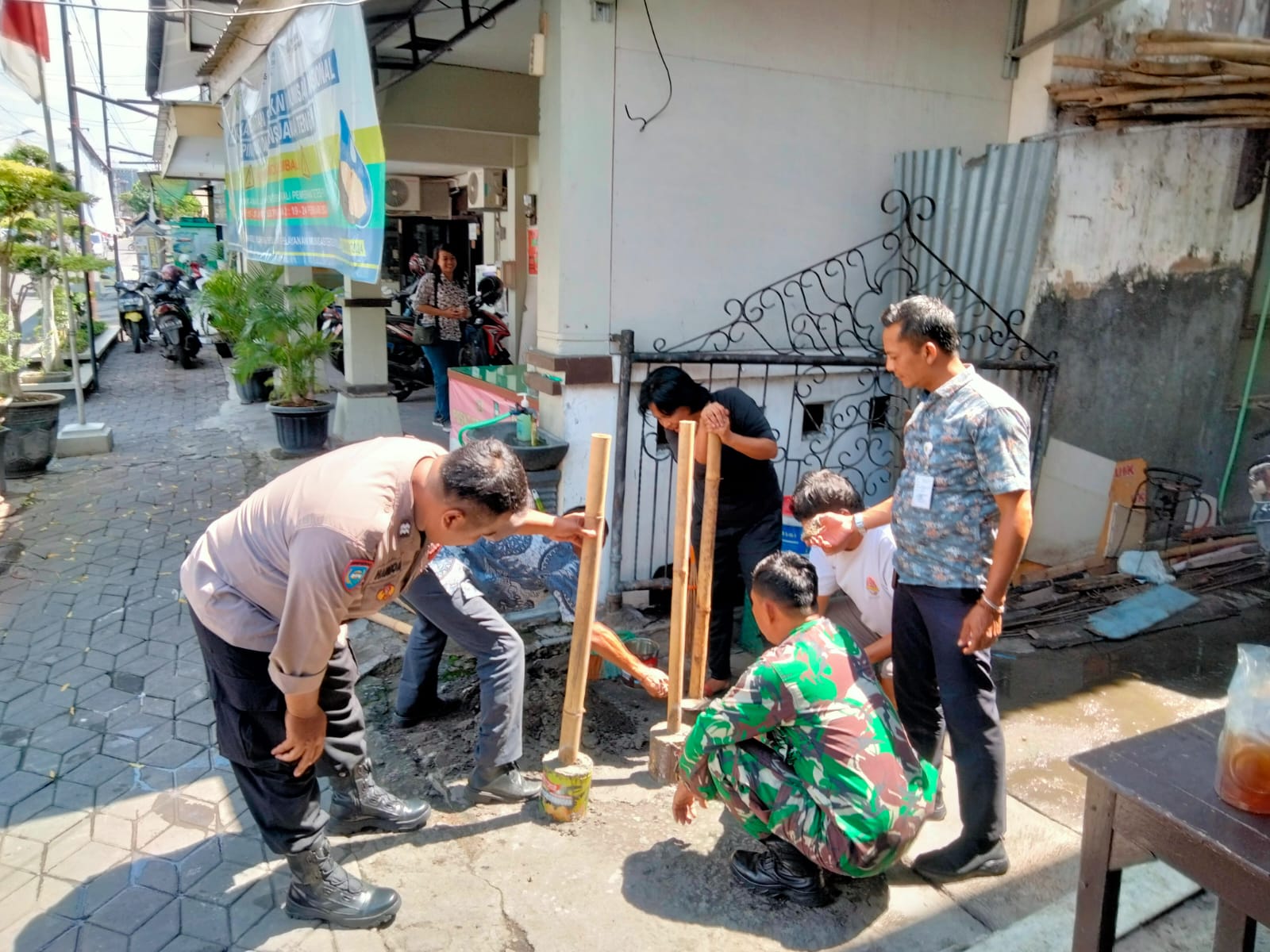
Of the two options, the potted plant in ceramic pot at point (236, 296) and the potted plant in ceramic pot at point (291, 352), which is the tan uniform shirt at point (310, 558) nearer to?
the potted plant in ceramic pot at point (291, 352)

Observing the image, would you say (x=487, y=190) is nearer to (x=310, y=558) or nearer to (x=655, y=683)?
(x=655, y=683)

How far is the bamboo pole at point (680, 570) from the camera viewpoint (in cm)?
293

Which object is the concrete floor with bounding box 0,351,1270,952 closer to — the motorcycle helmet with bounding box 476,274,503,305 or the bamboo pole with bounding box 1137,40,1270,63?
the bamboo pole with bounding box 1137,40,1270,63

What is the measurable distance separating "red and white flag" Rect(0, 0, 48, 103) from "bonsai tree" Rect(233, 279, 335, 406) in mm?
3422

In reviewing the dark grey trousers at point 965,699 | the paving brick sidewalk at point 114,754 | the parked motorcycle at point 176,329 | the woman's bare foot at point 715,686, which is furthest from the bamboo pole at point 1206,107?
the parked motorcycle at point 176,329

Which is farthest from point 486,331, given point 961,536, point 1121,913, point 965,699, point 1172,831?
point 1172,831

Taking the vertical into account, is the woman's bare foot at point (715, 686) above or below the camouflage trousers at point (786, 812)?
below

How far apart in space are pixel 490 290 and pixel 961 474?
8.74 m

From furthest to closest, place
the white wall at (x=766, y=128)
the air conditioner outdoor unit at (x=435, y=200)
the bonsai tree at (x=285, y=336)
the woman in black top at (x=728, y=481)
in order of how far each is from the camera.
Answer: the air conditioner outdoor unit at (x=435, y=200) → the bonsai tree at (x=285, y=336) → the white wall at (x=766, y=128) → the woman in black top at (x=728, y=481)

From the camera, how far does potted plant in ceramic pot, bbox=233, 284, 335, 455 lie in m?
7.33

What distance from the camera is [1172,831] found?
1.72 m

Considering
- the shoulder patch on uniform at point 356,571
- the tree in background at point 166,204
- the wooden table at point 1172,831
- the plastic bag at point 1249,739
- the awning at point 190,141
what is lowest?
the wooden table at point 1172,831

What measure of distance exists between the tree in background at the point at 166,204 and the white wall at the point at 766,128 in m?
36.8

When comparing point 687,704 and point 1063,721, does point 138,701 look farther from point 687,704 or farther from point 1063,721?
point 1063,721
